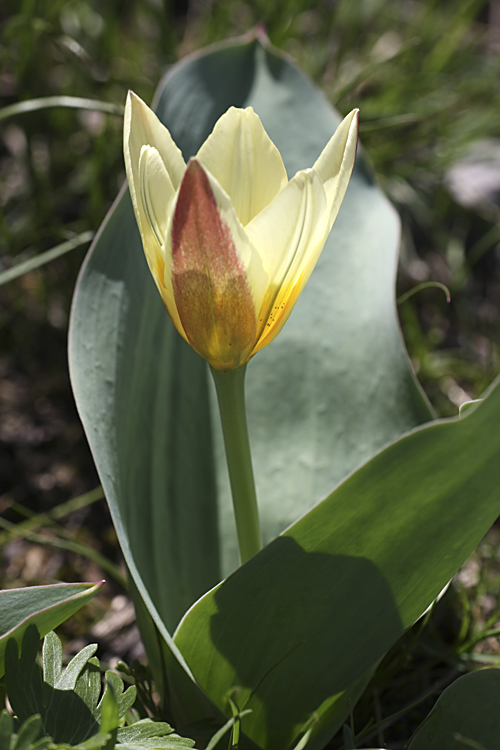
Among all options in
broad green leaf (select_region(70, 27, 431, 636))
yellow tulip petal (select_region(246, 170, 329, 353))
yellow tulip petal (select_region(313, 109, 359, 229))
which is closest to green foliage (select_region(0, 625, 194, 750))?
broad green leaf (select_region(70, 27, 431, 636))

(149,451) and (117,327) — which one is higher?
(117,327)

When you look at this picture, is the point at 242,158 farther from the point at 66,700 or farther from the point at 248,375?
the point at 66,700

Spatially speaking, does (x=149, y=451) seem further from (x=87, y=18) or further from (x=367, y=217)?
(x=87, y=18)

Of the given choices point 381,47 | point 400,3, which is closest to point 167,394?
point 381,47

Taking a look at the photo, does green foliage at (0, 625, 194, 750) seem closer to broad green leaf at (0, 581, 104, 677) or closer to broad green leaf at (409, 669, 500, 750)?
broad green leaf at (0, 581, 104, 677)

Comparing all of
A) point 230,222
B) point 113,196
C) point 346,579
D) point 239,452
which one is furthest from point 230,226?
point 113,196

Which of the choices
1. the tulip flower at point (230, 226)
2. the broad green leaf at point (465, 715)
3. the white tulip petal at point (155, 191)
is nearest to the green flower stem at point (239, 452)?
the tulip flower at point (230, 226)
